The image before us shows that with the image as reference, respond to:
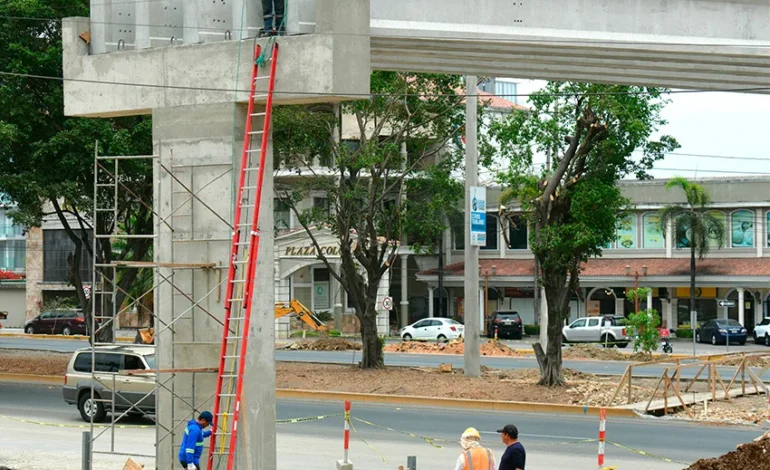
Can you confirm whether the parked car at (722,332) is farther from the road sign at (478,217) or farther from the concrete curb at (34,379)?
the concrete curb at (34,379)

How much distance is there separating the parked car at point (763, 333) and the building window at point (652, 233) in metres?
7.45

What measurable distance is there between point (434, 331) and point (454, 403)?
26880 millimetres

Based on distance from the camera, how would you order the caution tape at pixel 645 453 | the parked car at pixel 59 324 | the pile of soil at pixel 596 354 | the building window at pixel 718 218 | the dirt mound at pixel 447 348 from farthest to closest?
the parked car at pixel 59 324 → the building window at pixel 718 218 → the dirt mound at pixel 447 348 → the pile of soil at pixel 596 354 → the caution tape at pixel 645 453

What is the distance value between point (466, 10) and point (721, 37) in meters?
3.78

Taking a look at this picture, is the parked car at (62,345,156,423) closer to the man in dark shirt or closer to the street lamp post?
the man in dark shirt

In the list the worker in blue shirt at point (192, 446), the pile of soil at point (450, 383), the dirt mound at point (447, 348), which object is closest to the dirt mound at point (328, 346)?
the dirt mound at point (447, 348)

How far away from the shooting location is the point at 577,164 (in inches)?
1053

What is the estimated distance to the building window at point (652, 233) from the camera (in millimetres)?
55812

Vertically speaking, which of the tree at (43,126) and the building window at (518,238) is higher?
the tree at (43,126)

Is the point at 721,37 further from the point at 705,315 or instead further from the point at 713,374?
the point at 705,315

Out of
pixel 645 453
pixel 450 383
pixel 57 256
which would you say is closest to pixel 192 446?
pixel 645 453

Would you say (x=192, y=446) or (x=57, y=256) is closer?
(x=192, y=446)

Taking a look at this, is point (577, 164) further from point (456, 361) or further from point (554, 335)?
point (456, 361)

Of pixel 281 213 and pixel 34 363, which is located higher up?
pixel 281 213
